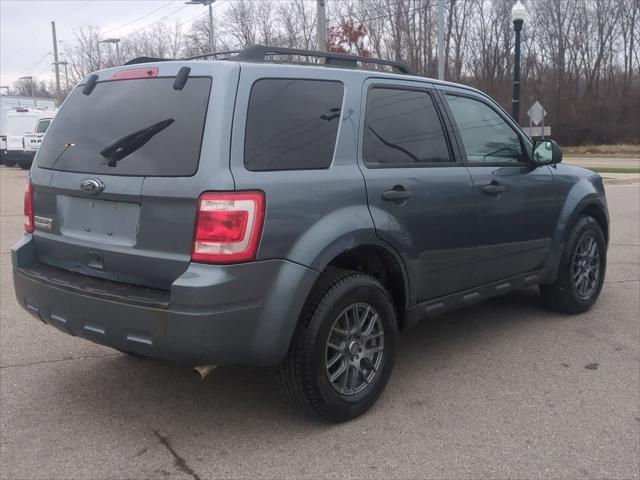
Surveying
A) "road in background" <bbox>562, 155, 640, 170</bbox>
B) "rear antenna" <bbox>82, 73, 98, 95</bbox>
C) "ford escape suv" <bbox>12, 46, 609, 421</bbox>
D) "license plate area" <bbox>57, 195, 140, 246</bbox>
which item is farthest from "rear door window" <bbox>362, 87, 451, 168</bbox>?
"road in background" <bbox>562, 155, 640, 170</bbox>

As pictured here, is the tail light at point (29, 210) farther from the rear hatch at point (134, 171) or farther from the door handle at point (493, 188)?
the door handle at point (493, 188)

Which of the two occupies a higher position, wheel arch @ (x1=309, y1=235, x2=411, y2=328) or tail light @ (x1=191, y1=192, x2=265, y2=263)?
tail light @ (x1=191, y1=192, x2=265, y2=263)

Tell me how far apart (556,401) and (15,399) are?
10.3 ft

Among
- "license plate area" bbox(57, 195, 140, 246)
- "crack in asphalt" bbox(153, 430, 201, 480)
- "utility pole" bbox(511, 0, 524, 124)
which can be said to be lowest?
"crack in asphalt" bbox(153, 430, 201, 480)

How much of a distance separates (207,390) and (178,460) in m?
0.85

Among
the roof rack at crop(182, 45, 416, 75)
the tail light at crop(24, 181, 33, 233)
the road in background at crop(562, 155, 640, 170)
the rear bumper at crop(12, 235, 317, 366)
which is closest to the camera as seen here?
the rear bumper at crop(12, 235, 317, 366)

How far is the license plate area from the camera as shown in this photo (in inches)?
132

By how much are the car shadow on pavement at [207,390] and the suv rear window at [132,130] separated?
123cm

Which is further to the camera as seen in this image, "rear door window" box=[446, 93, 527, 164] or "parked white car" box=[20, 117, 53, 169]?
"parked white car" box=[20, 117, 53, 169]

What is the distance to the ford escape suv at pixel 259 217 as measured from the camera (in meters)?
3.11

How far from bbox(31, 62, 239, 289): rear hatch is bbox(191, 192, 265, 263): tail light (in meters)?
0.05

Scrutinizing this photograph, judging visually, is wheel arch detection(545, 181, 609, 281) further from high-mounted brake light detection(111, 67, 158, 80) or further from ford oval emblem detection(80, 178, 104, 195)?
ford oval emblem detection(80, 178, 104, 195)

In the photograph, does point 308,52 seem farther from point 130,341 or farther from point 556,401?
point 556,401

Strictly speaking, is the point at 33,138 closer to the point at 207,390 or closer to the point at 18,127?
the point at 18,127
